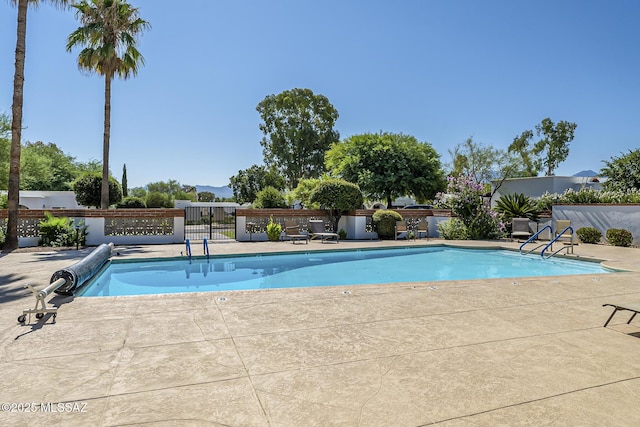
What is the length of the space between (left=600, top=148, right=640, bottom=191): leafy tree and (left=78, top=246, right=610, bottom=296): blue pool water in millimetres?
11499

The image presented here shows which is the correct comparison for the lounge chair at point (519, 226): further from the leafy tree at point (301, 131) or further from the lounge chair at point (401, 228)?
the leafy tree at point (301, 131)

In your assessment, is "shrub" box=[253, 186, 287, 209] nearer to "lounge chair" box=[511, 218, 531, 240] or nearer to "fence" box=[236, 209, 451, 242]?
"fence" box=[236, 209, 451, 242]

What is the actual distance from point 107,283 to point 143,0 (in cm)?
1498

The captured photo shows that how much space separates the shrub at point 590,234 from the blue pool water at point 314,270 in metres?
4.63

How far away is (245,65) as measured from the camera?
19.5 m

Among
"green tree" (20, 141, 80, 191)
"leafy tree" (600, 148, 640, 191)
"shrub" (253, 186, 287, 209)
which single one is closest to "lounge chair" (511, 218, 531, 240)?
"leafy tree" (600, 148, 640, 191)

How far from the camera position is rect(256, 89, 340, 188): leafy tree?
4188 centimetres

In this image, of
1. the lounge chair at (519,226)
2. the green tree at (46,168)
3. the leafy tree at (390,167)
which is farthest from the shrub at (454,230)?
the green tree at (46,168)

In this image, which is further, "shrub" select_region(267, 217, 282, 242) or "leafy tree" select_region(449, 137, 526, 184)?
"leafy tree" select_region(449, 137, 526, 184)

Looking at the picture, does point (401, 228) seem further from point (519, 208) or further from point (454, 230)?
point (519, 208)

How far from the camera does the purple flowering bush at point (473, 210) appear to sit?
675 inches

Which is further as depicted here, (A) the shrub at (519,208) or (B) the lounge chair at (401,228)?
(A) the shrub at (519,208)

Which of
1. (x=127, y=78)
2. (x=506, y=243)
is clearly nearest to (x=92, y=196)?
(x=127, y=78)

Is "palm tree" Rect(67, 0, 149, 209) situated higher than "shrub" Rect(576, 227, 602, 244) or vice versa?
"palm tree" Rect(67, 0, 149, 209)
